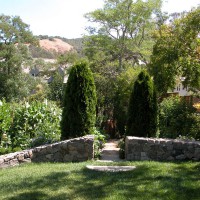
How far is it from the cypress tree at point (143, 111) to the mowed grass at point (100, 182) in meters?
2.00

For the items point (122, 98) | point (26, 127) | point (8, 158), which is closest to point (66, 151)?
point (8, 158)

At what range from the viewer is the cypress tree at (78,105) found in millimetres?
9266

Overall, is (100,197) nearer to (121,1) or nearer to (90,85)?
(90,85)

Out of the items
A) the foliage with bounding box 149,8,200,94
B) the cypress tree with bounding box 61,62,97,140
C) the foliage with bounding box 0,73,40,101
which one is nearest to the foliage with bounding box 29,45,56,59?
the foliage with bounding box 0,73,40,101

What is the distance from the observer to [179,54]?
10.9 m

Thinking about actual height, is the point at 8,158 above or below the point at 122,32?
below

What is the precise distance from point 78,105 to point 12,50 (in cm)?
2148

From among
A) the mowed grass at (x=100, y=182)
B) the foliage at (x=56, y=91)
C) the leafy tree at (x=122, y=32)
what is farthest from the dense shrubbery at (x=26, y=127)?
the leafy tree at (x=122, y=32)

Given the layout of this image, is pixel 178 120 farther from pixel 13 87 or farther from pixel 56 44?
pixel 56 44

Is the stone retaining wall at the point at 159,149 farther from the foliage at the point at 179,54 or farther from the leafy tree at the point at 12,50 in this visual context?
the leafy tree at the point at 12,50

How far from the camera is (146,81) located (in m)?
9.74

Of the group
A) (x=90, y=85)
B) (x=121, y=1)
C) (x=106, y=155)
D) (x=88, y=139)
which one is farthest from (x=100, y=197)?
(x=121, y=1)

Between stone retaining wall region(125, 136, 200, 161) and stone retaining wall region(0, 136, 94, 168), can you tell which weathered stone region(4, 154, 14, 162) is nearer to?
stone retaining wall region(0, 136, 94, 168)

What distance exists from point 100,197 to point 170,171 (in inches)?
82.9
